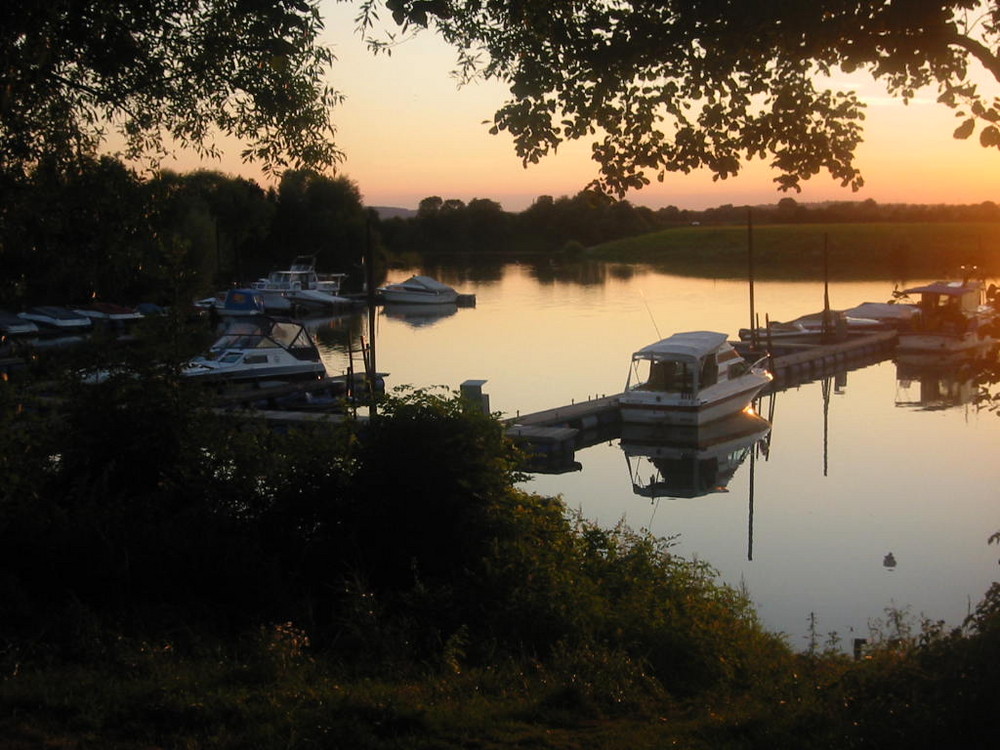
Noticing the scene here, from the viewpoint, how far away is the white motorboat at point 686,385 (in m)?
29.2

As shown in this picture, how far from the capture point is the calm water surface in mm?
16141

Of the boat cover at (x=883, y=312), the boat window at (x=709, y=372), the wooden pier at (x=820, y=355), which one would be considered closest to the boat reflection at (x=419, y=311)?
the wooden pier at (x=820, y=355)

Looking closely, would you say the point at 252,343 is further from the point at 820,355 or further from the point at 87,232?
the point at 87,232

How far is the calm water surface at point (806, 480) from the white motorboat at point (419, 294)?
405 inches

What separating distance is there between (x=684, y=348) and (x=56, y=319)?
2787cm

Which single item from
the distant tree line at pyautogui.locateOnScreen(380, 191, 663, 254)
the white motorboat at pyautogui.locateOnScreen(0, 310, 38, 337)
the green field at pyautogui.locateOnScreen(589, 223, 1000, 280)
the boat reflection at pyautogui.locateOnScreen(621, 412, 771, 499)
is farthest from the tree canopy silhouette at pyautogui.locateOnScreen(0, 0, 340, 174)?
the distant tree line at pyautogui.locateOnScreen(380, 191, 663, 254)

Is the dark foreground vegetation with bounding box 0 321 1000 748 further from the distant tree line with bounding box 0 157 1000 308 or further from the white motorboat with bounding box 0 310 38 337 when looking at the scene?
the white motorboat with bounding box 0 310 38 337

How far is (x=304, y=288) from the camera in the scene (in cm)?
6931

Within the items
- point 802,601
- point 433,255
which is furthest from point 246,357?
point 433,255

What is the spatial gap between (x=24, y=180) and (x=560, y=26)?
3.73 m

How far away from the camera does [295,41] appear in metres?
8.09

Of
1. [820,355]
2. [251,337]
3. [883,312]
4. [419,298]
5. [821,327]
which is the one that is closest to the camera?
[251,337]

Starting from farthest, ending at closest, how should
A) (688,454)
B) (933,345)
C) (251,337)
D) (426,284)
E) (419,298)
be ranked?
(426,284) → (419,298) → (933,345) → (251,337) → (688,454)

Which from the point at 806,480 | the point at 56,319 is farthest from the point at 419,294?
the point at 806,480
